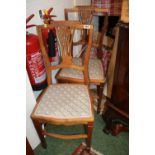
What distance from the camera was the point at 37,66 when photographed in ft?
4.53

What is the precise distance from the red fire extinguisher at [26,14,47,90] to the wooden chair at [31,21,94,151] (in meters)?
0.05

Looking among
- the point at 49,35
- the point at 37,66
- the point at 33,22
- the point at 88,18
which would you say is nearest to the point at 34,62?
the point at 37,66

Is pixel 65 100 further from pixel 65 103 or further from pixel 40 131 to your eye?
pixel 40 131

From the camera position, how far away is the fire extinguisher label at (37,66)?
1327 mm

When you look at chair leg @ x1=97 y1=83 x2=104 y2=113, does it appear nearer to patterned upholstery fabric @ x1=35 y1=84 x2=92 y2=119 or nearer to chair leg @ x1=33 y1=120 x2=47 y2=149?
patterned upholstery fabric @ x1=35 y1=84 x2=92 y2=119

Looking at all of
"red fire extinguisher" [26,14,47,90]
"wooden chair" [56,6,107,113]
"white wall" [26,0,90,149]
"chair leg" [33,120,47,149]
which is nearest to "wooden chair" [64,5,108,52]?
"wooden chair" [56,6,107,113]

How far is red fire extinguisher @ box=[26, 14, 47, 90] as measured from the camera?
1301mm
